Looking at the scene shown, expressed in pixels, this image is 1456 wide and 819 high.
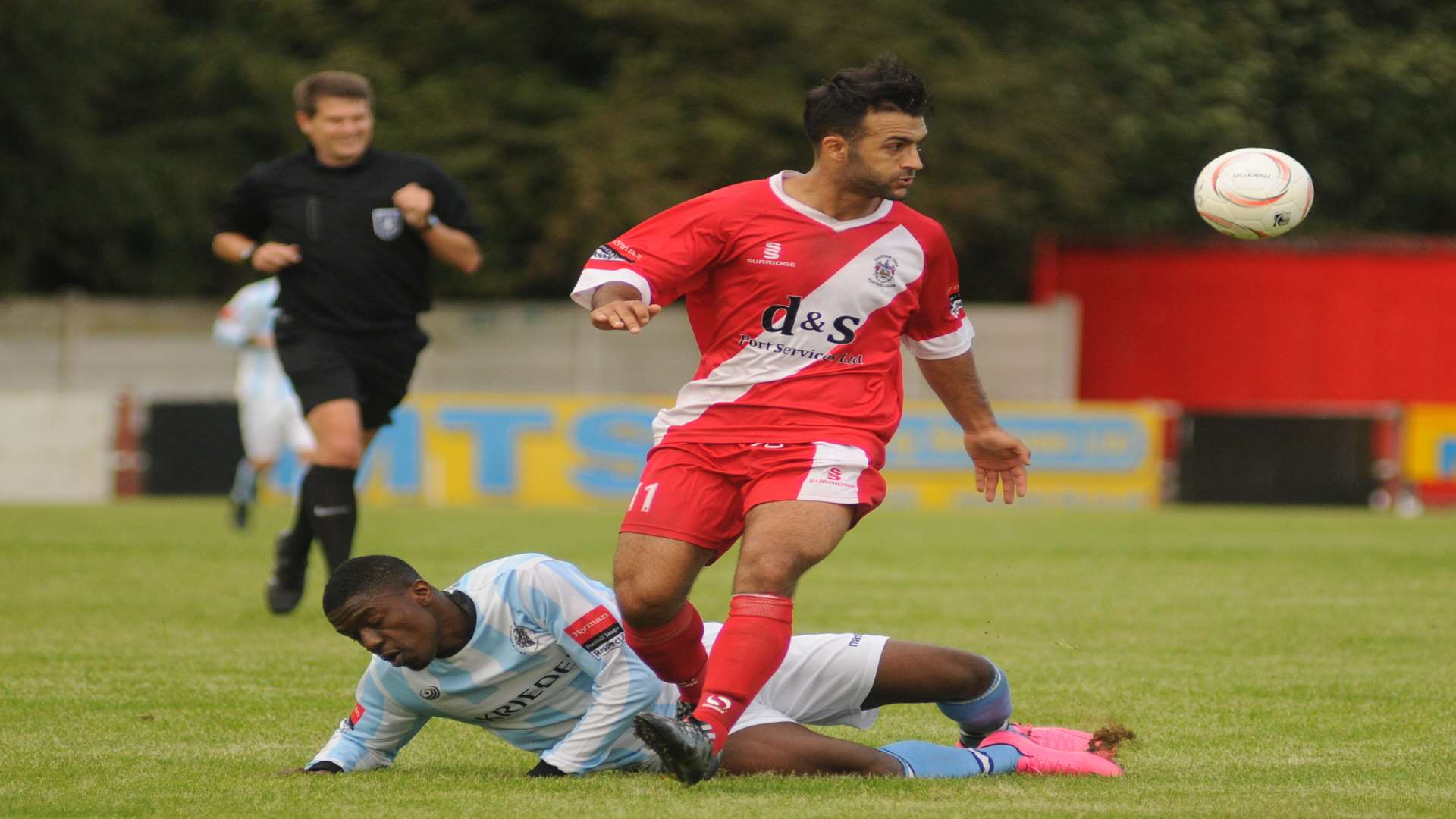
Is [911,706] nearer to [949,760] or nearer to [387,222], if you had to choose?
[949,760]

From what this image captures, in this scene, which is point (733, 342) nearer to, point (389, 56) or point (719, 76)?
point (719, 76)

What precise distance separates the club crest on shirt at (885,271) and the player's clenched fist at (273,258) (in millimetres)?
3682

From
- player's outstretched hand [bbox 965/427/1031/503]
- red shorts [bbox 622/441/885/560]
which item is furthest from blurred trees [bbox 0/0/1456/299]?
red shorts [bbox 622/441/885/560]

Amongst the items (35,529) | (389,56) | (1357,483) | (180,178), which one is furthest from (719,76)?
(35,529)

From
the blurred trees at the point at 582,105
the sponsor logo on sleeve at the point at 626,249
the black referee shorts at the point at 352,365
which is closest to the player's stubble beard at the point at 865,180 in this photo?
the sponsor logo on sleeve at the point at 626,249

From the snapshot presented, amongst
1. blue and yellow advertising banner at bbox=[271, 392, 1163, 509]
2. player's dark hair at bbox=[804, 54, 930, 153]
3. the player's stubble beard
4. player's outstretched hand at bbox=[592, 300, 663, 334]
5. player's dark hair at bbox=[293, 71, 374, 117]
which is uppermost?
player's dark hair at bbox=[293, 71, 374, 117]

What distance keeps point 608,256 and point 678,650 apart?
44.6 inches

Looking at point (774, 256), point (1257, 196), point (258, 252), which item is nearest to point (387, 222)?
point (258, 252)

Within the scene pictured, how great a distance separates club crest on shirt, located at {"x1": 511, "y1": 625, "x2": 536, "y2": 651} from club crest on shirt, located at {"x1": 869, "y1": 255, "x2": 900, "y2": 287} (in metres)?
1.42

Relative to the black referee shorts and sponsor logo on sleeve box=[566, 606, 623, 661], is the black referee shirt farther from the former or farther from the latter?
sponsor logo on sleeve box=[566, 606, 623, 661]

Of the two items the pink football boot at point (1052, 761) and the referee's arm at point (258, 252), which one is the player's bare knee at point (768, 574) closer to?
the pink football boot at point (1052, 761)

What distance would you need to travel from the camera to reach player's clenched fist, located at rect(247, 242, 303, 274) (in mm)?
8758

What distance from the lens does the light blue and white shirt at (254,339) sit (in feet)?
51.9

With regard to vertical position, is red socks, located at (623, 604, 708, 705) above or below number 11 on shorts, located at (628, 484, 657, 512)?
below
